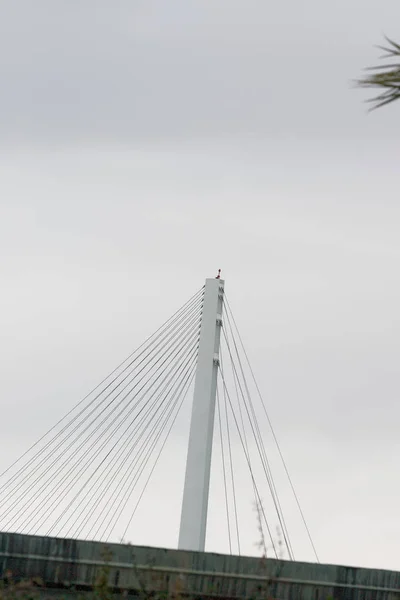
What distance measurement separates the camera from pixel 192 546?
1992 cm

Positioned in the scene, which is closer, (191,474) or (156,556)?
(156,556)

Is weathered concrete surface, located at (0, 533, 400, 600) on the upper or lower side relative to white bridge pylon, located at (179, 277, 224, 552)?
lower

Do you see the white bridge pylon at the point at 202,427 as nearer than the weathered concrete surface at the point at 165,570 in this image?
No

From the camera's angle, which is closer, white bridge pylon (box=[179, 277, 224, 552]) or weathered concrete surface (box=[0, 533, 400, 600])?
weathered concrete surface (box=[0, 533, 400, 600])

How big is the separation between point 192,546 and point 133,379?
3.61 m

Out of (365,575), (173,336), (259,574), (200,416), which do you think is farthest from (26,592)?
(173,336)

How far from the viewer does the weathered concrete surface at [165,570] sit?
11.3 metres

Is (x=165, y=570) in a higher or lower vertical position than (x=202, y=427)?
lower

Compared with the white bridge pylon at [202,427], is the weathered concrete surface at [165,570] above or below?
below

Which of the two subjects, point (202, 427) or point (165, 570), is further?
point (202, 427)

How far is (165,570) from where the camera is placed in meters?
11.3

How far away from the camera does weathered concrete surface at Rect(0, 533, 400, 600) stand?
37.1ft

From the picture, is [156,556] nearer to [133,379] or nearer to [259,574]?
[259,574]

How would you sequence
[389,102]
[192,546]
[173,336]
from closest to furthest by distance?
[389,102] → [192,546] → [173,336]
